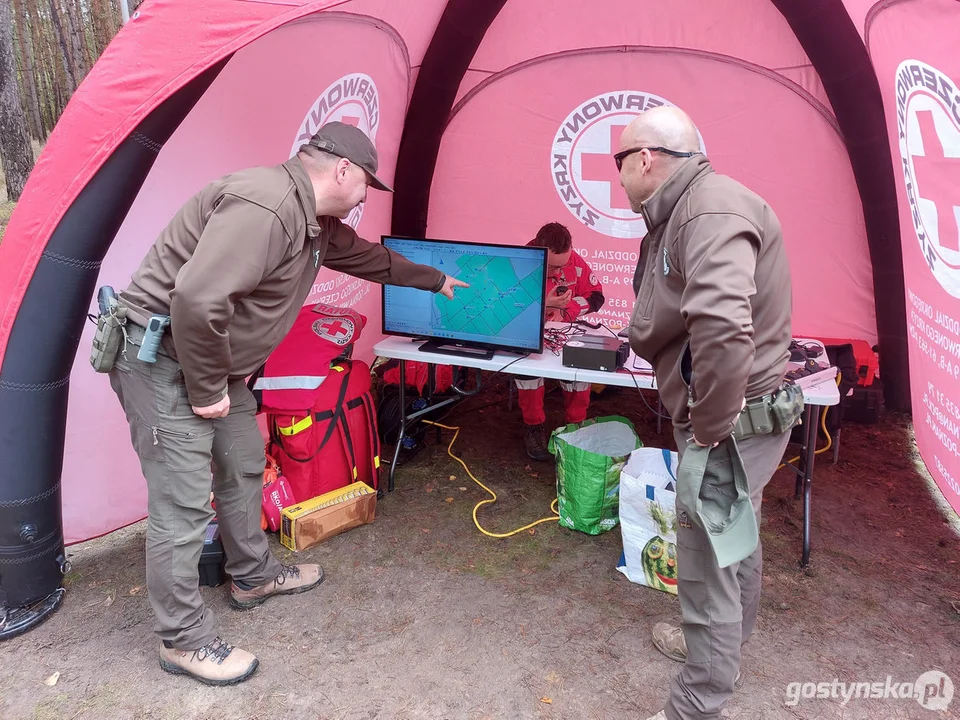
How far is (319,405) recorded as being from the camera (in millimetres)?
3121

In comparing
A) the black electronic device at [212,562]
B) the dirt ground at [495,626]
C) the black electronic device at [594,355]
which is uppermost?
the black electronic device at [594,355]

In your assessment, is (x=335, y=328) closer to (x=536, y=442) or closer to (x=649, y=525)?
(x=536, y=442)

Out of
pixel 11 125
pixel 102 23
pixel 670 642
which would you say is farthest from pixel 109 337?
pixel 102 23

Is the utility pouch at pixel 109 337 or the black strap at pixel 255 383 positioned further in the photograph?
the black strap at pixel 255 383

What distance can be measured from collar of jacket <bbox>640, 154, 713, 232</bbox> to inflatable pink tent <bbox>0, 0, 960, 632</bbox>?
1.01 metres

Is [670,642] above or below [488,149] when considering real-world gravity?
below

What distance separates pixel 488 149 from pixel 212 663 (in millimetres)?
3438

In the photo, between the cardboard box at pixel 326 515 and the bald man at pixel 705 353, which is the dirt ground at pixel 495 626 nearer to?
the cardboard box at pixel 326 515

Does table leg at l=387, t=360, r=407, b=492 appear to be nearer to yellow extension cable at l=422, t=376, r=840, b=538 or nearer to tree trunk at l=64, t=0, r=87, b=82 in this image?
yellow extension cable at l=422, t=376, r=840, b=538

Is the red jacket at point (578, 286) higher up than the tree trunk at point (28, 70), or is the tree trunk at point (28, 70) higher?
the tree trunk at point (28, 70)

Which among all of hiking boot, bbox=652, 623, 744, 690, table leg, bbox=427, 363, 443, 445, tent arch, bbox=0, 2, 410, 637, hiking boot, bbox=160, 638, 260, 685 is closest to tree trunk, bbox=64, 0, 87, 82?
table leg, bbox=427, 363, 443, 445

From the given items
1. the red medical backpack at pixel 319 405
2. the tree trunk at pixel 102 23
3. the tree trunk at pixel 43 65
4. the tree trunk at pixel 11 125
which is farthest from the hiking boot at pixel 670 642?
the tree trunk at pixel 43 65

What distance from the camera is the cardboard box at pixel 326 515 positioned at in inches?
118

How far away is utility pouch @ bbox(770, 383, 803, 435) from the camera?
1.91 m
